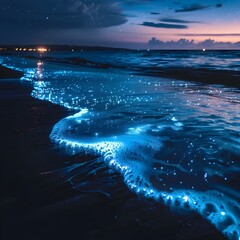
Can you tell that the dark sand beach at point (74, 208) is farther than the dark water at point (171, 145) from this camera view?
No

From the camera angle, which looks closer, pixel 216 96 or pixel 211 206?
pixel 211 206

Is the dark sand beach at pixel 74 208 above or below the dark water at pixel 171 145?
below

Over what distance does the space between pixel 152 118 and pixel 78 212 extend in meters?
3.81

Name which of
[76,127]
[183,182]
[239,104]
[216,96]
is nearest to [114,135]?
[76,127]

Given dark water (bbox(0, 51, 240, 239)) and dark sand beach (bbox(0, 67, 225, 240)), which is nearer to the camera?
dark sand beach (bbox(0, 67, 225, 240))

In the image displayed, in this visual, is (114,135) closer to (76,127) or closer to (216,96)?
(76,127)

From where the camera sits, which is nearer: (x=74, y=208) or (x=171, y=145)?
(x=74, y=208)

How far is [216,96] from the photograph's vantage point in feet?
29.8

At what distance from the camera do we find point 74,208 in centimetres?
262

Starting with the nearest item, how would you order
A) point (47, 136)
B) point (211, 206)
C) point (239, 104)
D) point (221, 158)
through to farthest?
point (211, 206)
point (221, 158)
point (47, 136)
point (239, 104)

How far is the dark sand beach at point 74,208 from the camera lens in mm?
2301

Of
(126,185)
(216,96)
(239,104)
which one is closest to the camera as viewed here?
(126,185)

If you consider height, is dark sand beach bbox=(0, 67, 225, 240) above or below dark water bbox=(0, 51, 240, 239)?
below

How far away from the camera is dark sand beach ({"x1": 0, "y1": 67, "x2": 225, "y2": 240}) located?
230 cm
